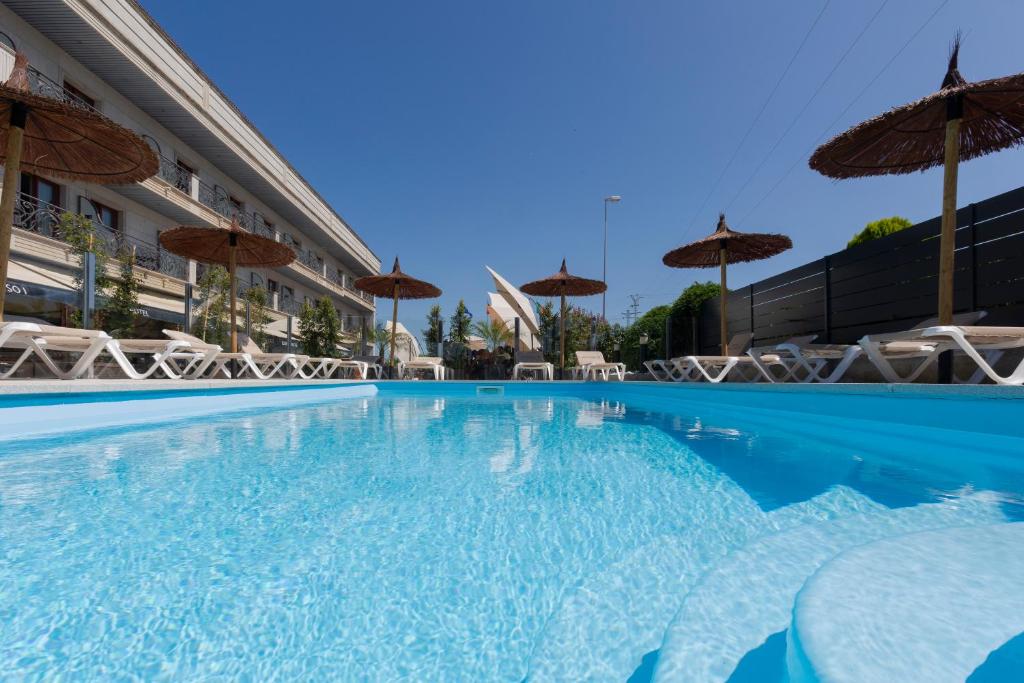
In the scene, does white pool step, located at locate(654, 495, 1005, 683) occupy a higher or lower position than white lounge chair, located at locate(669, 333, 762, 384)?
lower

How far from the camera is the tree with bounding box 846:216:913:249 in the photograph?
12.2 meters

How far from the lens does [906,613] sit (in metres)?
0.80

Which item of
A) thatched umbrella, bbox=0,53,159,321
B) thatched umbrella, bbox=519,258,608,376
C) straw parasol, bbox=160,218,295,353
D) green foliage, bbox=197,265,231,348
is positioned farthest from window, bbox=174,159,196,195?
thatched umbrella, bbox=519,258,608,376

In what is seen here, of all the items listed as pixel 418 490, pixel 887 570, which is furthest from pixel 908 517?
pixel 418 490

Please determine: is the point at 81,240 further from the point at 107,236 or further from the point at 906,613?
the point at 906,613

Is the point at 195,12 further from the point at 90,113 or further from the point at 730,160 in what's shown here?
the point at 730,160

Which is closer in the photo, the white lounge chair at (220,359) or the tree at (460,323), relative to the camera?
the white lounge chair at (220,359)

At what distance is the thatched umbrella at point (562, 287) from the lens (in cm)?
1192

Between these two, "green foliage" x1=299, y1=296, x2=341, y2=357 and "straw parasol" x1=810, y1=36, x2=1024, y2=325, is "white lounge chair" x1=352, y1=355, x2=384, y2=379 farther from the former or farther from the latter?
"straw parasol" x1=810, y1=36, x2=1024, y2=325

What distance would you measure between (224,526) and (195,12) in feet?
53.3

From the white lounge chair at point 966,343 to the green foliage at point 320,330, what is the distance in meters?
16.1

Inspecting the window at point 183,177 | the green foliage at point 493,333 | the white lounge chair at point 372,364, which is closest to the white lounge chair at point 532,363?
the white lounge chair at point 372,364

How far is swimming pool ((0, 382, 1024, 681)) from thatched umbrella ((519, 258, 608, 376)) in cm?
831

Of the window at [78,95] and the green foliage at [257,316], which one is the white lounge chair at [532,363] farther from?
the window at [78,95]
